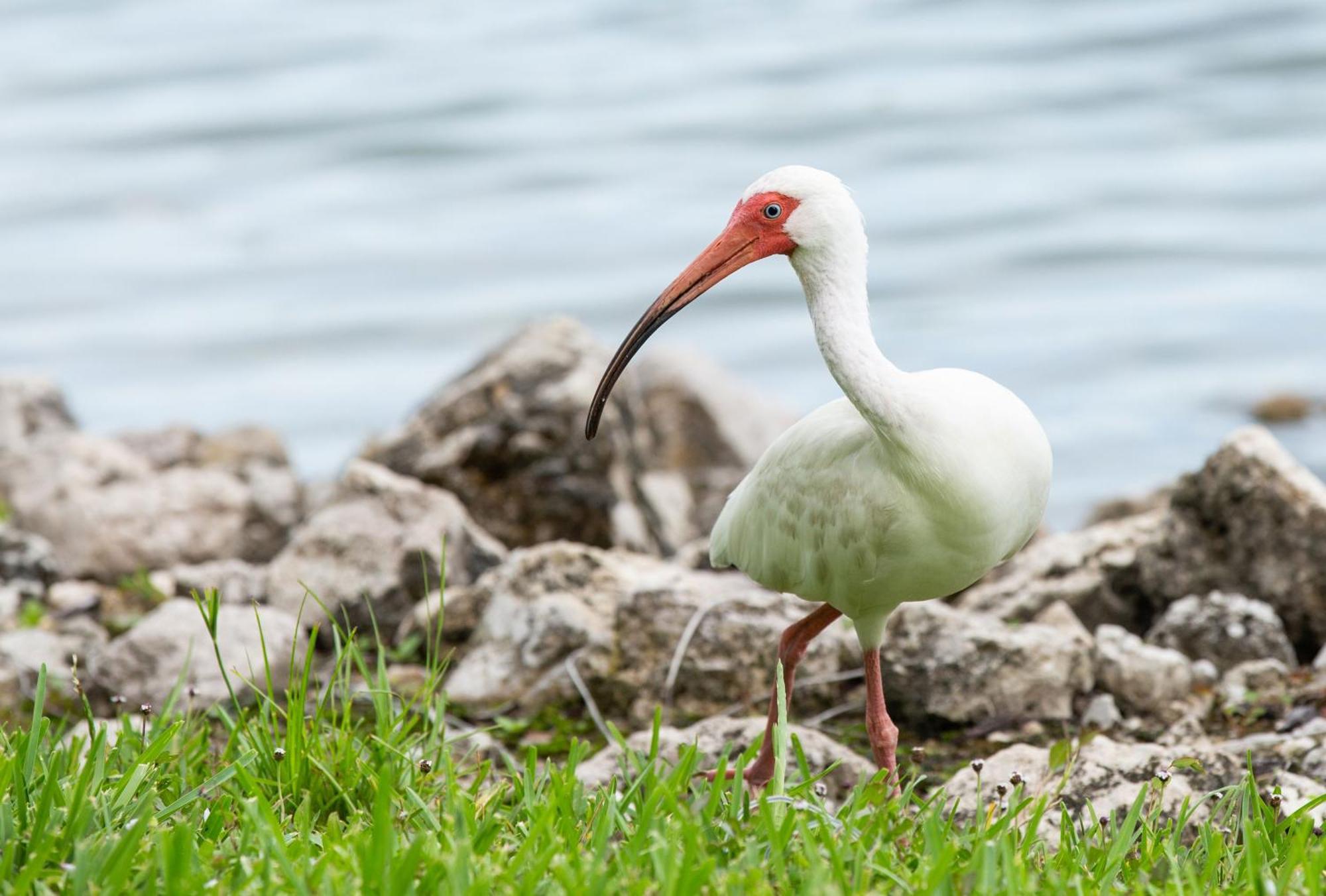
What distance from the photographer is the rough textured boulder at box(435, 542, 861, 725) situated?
5.15 m

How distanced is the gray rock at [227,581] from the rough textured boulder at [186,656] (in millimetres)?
705

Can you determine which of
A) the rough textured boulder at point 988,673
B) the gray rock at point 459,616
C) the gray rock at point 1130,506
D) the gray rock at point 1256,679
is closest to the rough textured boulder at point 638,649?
the gray rock at point 459,616

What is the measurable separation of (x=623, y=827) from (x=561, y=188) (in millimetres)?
12684

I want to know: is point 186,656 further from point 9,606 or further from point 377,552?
point 9,606

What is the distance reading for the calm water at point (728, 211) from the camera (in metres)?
11.4

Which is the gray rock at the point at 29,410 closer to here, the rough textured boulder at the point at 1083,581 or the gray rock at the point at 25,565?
the gray rock at the point at 25,565

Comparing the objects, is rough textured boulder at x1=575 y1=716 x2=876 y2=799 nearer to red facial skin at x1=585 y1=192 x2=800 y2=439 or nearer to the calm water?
red facial skin at x1=585 y1=192 x2=800 y2=439

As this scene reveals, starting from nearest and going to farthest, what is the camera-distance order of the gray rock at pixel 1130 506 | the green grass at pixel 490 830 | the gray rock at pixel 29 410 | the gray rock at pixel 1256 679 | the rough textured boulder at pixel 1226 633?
the green grass at pixel 490 830, the gray rock at pixel 1256 679, the rough textured boulder at pixel 1226 633, the gray rock at pixel 1130 506, the gray rock at pixel 29 410

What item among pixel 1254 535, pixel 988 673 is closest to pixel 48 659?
pixel 988 673

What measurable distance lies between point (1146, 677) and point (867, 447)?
1.47 m

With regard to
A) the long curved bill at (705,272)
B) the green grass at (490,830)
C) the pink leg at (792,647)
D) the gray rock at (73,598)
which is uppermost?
the long curved bill at (705,272)

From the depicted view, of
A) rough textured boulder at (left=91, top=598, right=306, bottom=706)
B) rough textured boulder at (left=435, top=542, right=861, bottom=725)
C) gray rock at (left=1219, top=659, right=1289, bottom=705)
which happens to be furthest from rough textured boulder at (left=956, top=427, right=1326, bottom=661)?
rough textured boulder at (left=91, top=598, right=306, bottom=706)

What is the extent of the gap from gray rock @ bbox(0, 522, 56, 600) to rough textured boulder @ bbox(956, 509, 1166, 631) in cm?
341

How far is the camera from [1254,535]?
5.53 m
